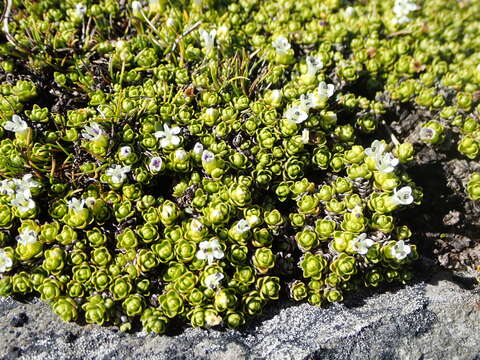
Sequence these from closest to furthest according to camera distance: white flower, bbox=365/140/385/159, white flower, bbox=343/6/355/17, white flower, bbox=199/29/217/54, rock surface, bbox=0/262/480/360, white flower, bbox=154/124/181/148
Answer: rock surface, bbox=0/262/480/360 → white flower, bbox=154/124/181/148 → white flower, bbox=365/140/385/159 → white flower, bbox=199/29/217/54 → white flower, bbox=343/6/355/17

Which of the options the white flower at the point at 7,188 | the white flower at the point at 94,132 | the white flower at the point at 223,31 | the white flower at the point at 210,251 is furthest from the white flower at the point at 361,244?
the white flower at the point at 7,188

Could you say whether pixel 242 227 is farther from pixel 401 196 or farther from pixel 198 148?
pixel 401 196

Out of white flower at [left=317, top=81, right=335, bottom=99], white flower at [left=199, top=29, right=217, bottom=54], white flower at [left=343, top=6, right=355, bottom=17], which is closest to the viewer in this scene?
white flower at [left=317, top=81, right=335, bottom=99]

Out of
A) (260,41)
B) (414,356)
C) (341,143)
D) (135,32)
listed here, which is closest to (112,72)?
(135,32)

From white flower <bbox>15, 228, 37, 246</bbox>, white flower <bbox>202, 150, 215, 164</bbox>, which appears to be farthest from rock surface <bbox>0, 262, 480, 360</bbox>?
white flower <bbox>202, 150, 215, 164</bbox>

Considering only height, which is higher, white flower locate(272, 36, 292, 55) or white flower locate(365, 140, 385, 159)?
white flower locate(272, 36, 292, 55)

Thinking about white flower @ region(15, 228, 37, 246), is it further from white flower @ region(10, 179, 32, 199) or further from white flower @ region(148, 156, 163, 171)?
white flower @ region(148, 156, 163, 171)

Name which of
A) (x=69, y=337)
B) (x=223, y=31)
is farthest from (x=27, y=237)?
(x=223, y=31)
